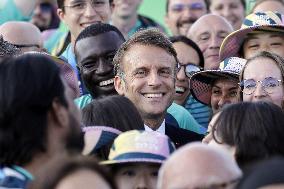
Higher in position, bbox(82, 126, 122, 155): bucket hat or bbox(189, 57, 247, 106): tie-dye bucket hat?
bbox(82, 126, 122, 155): bucket hat

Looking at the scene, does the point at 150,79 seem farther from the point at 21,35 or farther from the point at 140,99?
the point at 21,35

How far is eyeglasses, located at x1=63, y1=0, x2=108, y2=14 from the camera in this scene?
8945 millimetres

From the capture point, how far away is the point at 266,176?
3.60 metres

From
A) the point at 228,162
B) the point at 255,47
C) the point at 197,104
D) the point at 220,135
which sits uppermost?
the point at 228,162

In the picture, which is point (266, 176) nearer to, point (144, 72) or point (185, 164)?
point (185, 164)

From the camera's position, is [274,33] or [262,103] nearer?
[262,103]

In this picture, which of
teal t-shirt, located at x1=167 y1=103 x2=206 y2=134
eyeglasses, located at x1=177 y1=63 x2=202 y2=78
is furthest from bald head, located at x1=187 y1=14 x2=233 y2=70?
teal t-shirt, located at x1=167 y1=103 x2=206 y2=134

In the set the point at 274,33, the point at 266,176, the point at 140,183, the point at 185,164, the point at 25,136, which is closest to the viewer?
the point at 266,176

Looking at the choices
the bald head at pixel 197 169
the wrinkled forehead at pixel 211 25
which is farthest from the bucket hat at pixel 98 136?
the wrinkled forehead at pixel 211 25

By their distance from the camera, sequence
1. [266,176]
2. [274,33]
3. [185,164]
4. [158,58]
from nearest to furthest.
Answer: [266,176], [185,164], [158,58], [274,33]

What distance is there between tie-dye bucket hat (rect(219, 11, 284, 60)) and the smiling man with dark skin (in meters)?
0.89

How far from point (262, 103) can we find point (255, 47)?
2639 millimetres

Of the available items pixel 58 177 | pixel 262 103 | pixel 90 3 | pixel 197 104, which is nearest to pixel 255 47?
pixel 197 104

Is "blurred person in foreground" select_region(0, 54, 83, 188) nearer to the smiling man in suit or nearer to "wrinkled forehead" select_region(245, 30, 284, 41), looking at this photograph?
the smiling man in suit
